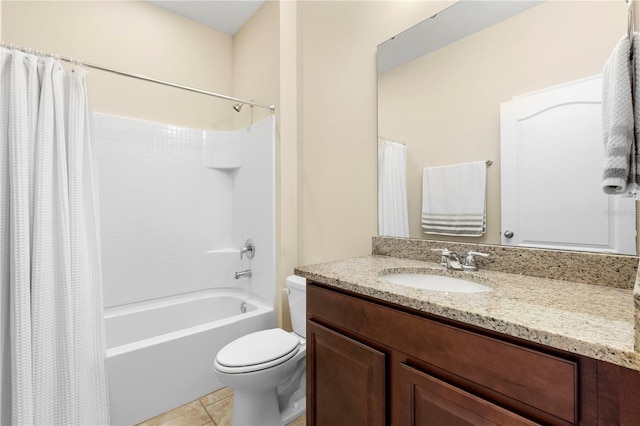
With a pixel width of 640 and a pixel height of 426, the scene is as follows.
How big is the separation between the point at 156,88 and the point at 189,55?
0.43 m

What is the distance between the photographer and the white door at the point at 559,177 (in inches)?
38.4

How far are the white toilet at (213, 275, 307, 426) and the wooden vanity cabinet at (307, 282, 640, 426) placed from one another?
29 cm

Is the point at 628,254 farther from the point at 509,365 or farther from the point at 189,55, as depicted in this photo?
the point at 189,55

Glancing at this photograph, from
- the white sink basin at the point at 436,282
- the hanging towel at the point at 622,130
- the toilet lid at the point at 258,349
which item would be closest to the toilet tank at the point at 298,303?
the toilet lid at the point at 258,349

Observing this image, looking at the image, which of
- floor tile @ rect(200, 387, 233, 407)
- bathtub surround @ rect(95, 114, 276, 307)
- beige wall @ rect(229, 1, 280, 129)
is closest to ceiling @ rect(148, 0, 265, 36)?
beige wall @ rect(229, 1, 280, 129)

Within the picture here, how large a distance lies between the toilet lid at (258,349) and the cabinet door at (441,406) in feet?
2.44

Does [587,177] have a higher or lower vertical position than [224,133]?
lower

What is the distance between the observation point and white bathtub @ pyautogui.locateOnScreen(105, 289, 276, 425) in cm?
151

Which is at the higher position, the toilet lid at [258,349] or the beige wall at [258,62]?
the beige wall at [258,62]

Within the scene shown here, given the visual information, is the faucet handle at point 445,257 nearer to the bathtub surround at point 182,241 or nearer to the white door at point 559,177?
the white door at point 559,177

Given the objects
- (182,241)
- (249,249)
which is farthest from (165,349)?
(182,241)

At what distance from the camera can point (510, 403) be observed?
66cm

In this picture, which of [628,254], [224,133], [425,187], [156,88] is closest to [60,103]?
[156,88]

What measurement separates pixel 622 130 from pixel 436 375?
811 mm
